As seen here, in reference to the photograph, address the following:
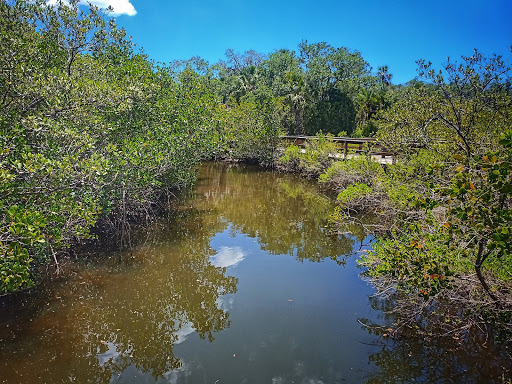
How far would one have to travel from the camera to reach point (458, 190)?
381 cm

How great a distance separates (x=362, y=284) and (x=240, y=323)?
3278 millimetres

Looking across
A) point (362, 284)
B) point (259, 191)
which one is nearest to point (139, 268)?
point (362, 284)

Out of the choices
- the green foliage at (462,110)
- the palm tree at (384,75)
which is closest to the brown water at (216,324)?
the green foliage at (462,110)

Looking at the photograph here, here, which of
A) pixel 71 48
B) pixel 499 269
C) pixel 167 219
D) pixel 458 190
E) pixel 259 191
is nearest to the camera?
pixel 458 190

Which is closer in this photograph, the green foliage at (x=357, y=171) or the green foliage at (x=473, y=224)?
the green foliage at (x=473, y=224)

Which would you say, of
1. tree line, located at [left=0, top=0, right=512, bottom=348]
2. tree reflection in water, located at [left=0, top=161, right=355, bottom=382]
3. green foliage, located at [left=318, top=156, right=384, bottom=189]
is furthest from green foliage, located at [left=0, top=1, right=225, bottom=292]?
green foliage, located at [left=318, top=156, right=384, bottom=189]

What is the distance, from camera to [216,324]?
6.68m

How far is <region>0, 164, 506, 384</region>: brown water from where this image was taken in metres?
5.28

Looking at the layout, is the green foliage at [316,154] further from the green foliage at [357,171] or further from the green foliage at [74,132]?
the green foliage at [74,132]

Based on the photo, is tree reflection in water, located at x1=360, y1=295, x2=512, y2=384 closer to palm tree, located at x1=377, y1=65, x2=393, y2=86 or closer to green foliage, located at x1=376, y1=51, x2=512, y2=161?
green foliage, located at x1=376, y1=51, x2=512, y2=161

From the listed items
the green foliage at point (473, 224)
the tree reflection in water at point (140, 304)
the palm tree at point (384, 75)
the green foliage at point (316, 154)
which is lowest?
the tree reflection in water at point (140, 304)

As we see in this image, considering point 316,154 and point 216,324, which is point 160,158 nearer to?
point 216,324

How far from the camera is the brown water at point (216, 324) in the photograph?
5281 millimetres

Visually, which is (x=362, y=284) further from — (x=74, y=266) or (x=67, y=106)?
(x=67, y=106)
